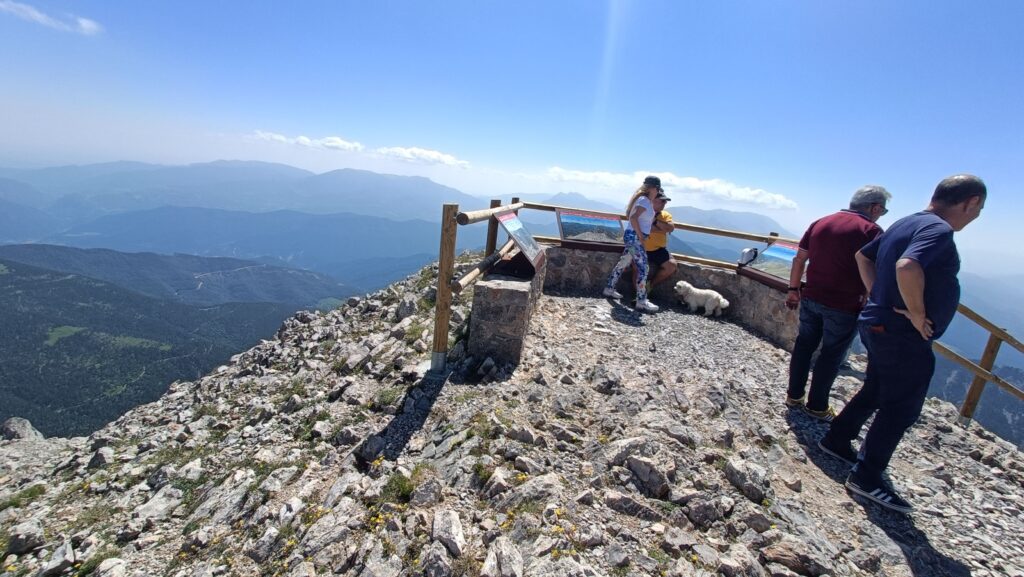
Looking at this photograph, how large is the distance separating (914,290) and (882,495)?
6.62ft

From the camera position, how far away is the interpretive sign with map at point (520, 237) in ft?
21.1

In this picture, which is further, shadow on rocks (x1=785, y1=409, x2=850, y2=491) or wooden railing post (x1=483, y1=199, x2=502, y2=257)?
wooden railing post (x1=483, y1=199, x2=502, y2=257)

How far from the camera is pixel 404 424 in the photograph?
4.98 m

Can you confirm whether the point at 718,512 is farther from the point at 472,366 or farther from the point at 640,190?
the point at 640,190

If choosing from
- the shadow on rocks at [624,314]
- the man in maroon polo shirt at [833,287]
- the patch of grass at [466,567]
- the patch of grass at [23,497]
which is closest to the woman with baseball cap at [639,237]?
the shadow on rocks at [624,314]

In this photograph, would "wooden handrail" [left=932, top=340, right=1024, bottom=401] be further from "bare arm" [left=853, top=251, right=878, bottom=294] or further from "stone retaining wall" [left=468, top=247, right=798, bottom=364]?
"bare arm" [left=853, top=251, right=878, bottom=294]

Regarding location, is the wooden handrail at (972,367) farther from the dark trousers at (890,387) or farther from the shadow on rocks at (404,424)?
the shadow on rocks at (404,424)

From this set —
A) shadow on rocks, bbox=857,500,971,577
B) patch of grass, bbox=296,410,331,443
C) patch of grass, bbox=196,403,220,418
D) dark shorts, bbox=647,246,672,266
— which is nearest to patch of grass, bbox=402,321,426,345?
patch of grass, bbox=296,410,331,443

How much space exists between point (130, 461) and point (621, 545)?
667cm

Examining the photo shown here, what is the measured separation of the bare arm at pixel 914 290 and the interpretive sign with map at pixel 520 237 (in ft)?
13.2

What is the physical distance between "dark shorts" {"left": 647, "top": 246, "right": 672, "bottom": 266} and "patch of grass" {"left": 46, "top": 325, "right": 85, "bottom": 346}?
155 meters

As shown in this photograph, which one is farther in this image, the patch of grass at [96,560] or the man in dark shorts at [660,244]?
the man in dark shorts at [660,244]

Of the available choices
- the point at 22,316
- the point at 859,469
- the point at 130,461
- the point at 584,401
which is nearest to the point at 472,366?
the point at 584,401

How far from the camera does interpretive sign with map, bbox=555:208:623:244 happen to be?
10.2 meters
